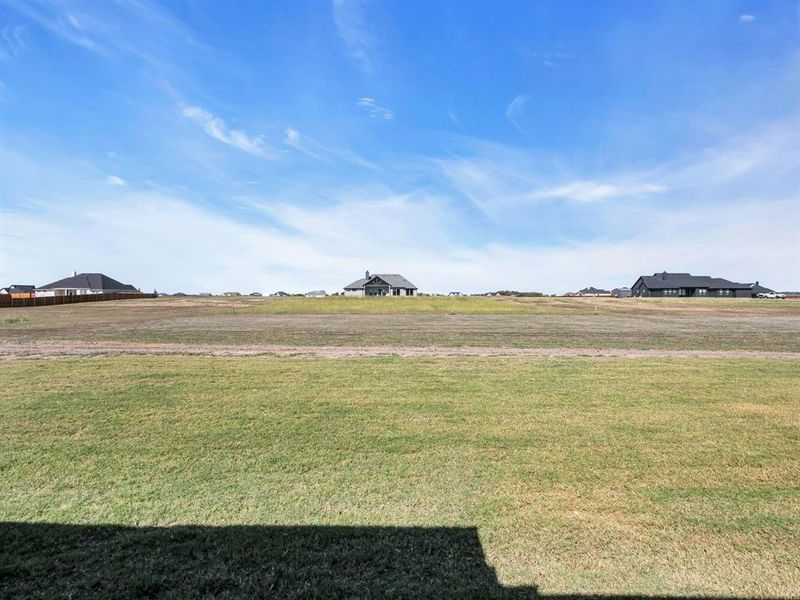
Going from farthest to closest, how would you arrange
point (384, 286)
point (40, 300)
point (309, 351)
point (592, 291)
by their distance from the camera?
point (592, 291) → point (384, 286) → point (40, 300) → point (309, 351)

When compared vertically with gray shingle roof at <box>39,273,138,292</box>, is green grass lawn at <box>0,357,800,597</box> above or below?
below

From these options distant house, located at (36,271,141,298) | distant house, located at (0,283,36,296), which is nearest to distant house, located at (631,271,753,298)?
distant house, located at (36,271,141,298)

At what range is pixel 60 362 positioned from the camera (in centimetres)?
1209

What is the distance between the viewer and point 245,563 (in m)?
3.36

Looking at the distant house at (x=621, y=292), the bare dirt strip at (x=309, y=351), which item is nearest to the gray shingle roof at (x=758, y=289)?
the distant house at (x=621, y=292)

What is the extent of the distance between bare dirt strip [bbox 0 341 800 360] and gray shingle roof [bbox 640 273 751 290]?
125507 mm

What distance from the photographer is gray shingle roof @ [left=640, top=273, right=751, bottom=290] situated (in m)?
120

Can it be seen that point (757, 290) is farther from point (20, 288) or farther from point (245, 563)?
point (20, 288)

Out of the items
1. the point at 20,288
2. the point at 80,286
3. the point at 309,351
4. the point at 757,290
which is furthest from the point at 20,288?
the point at 757,290

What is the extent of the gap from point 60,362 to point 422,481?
1246cm

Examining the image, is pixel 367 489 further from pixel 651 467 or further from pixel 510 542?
pixel 651 467

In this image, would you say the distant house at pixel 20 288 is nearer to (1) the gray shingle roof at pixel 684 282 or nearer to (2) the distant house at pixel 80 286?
(2) the distant house at pixel 80 286

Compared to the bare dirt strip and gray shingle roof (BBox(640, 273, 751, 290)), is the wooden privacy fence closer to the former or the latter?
the bare dirt strip

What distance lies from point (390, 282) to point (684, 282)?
283ft
